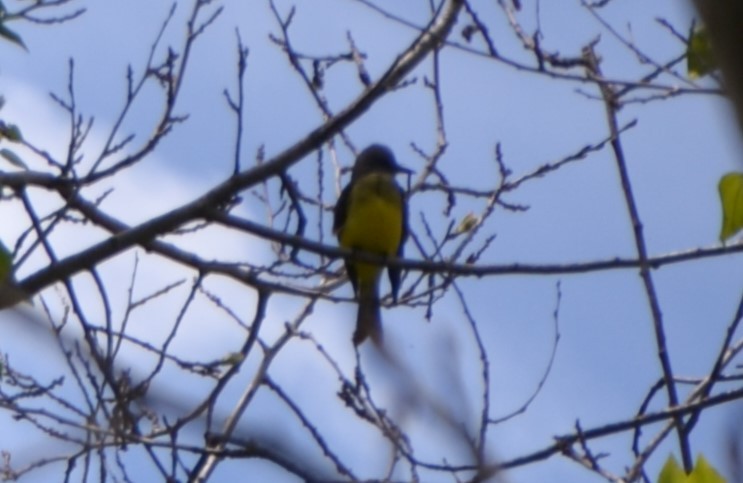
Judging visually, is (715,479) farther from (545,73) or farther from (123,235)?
(123,235)

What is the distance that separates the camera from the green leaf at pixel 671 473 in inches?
86.0

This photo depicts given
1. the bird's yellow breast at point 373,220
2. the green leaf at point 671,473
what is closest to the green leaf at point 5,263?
the green leaf at point 671,473

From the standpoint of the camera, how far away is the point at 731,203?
2.24m

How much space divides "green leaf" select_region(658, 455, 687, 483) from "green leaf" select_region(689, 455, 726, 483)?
0.32 ft

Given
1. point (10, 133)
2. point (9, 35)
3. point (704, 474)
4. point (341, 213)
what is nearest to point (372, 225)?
point (341, 213)

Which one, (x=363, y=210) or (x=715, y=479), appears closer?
(x=715, y=479)

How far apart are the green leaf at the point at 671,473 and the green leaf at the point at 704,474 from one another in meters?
0.10

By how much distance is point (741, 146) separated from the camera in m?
0.53

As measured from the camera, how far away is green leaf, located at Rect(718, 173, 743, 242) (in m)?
2.22

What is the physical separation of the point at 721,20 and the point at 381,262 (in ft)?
11.6

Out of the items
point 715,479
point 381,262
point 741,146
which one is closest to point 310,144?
point 381,262

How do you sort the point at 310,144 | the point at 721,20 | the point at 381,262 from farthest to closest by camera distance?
the point at 381,262, the point at 310,144, the point at 721,20

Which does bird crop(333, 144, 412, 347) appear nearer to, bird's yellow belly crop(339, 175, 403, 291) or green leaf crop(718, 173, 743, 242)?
bird's yellow belly crop(339, 175, 403, 291)

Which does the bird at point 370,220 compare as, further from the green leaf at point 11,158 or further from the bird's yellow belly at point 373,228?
the green leaf at point 11,158
